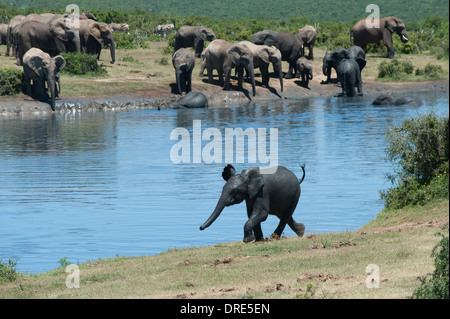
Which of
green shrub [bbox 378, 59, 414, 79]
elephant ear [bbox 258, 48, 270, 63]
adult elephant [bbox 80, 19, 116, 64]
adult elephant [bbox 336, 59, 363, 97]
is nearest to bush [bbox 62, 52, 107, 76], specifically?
adult elephant [bbox 80, 19, 116, 64]

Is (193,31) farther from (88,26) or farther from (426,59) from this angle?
(426,59)

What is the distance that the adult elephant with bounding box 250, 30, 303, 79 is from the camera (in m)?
44.3

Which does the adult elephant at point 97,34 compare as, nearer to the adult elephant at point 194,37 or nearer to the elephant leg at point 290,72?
the adult elephant at point 194,37

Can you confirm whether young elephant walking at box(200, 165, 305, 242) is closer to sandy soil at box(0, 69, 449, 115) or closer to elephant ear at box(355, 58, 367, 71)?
sandy soil at box(0, 69, 449, 115)

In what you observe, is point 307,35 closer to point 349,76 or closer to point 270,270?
point 349,76

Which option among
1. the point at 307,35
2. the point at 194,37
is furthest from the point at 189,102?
the point at 307,35

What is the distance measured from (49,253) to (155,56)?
109ft

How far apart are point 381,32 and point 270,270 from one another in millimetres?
42119

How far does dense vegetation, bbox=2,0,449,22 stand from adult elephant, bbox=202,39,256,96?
84942 millimetres

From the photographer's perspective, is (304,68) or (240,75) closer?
(240,75)

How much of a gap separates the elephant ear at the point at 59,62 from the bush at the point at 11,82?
4.66 ft

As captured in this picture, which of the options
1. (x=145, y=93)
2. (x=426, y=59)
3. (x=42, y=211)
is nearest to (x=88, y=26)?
(x=145, y=93)

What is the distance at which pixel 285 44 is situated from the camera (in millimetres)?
44344

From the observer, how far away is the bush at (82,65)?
38.5 meters
